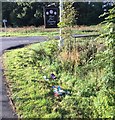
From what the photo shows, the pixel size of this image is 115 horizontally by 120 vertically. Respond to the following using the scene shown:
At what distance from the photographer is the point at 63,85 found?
10.3 meters

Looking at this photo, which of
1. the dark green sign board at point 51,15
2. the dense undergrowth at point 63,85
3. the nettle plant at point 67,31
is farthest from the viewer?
the dark green sign board at point 51,15

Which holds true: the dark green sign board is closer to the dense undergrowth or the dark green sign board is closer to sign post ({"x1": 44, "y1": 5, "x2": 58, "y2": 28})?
sign post ({"x1": 44, "y1": 5, "x2": 58, "y2": 28})

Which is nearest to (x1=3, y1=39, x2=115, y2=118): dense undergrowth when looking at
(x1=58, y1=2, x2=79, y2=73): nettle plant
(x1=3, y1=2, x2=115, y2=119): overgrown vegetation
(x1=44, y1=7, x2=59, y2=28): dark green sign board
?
(x1=3, y1=2, x2=115, y2=119): overgrown vegetation

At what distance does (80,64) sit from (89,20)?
3882 cm

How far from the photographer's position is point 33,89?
974 centimetres

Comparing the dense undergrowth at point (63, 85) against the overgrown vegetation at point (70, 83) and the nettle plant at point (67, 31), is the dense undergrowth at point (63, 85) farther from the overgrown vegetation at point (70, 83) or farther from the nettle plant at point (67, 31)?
the nettle plant at point (67, 31)

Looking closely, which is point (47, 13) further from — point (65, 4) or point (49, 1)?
point (49, 1)

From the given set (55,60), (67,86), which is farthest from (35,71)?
(67,86)

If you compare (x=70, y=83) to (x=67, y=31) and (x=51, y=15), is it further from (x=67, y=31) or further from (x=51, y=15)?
(x=51, y=15)

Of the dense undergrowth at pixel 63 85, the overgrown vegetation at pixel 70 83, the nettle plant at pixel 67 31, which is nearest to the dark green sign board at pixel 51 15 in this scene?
the nettle plant at pixel 67 31

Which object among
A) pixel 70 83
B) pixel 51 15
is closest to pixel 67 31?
pixel 51 15

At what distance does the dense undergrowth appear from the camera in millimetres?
8180

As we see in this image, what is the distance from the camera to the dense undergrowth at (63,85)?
26.8ft

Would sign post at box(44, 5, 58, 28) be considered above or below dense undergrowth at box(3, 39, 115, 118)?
above
